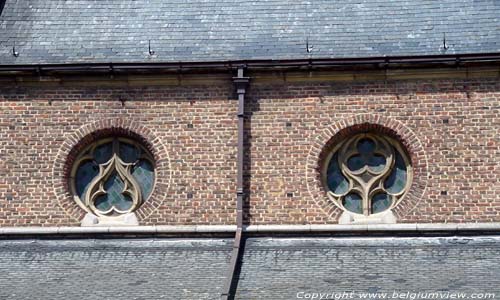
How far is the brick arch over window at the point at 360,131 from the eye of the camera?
61.4 feet

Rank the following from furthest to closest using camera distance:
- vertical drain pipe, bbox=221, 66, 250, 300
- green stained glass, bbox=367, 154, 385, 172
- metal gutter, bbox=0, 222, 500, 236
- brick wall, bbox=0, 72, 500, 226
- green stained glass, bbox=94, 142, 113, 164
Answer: green stained glass, bbox=94, 142, 113, 164
green stained glass, bbox=367, 154, 385, 172
brick wall, bbox=0, 72, 500, 226
metal gutter, bbox=0, 222, 500, 236
vertical drain pipe, bbox=221, 66, 250, 300

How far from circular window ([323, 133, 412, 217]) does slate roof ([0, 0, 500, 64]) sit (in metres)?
1.51

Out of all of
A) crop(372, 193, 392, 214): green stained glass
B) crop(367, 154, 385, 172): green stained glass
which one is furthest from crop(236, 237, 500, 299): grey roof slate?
crop(367, 154, 385, 172): green stained glass

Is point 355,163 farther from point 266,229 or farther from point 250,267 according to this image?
point 250,267

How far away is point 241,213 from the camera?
1855cm

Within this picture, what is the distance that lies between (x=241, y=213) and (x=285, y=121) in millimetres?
1680

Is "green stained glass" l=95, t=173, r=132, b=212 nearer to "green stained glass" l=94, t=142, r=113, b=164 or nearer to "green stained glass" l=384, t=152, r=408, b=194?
"green stained glass" l=94, t=142, r=113, b=164

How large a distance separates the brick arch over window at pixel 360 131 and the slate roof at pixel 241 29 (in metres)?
1.19

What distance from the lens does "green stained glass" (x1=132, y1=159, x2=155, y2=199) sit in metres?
19.2

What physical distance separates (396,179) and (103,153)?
4.70 m

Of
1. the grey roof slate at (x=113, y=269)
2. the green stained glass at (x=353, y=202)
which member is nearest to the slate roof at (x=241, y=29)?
the green stained glass at (x=353, y=202)

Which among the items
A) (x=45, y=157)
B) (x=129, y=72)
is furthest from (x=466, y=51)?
(x=45, y=157)

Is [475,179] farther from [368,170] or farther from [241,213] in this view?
[241,213]

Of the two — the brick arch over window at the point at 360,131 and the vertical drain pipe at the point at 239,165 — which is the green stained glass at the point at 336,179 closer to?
the brick arch over window at the point at 360,131
